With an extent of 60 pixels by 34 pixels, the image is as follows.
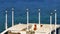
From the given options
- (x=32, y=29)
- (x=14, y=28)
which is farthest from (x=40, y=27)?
(x=14, y=28)

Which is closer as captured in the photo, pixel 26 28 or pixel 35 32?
pixel 35 32

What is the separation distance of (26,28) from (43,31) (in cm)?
213

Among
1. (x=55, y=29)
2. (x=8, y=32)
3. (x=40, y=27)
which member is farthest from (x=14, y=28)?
(x=55, y=29)

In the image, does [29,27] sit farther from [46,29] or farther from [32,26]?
[46,29]

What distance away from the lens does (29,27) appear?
50.2 ft

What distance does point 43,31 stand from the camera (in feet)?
43.4

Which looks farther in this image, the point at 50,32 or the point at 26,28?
the point at 26,28

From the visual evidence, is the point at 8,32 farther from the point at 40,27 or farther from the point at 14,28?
the point at 40,27

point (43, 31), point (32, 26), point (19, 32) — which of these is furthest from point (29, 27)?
point (43, 31)

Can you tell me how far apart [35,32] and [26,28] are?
1818 millimetres

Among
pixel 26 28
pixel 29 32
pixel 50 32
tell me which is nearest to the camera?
pixel 50 32

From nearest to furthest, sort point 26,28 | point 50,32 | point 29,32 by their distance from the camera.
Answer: point 50,32, point 29,32, point 26,28

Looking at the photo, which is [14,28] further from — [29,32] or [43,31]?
[43,31]

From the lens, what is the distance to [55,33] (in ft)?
44.2
